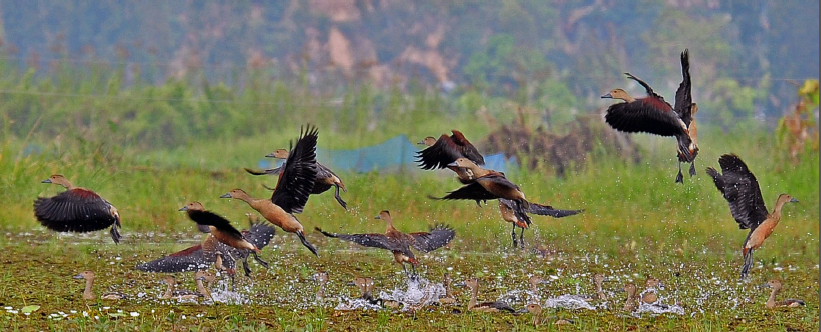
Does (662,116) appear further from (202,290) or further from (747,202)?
(202,290)

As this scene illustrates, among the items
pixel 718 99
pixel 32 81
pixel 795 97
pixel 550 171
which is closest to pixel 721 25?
pixel 718 99

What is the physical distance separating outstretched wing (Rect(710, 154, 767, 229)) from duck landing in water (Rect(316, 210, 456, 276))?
1.41 meters

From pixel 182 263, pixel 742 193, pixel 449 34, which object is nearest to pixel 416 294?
pixel 182 263

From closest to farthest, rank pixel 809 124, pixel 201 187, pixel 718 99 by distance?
pixel 201 187
pixel 809 124
pixel 718 99

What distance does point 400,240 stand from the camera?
605 centimetres

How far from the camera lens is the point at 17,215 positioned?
8.77 meters

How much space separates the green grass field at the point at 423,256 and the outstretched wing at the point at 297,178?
52 centimetres

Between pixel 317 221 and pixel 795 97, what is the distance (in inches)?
220

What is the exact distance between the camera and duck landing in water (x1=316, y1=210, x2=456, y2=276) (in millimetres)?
5875

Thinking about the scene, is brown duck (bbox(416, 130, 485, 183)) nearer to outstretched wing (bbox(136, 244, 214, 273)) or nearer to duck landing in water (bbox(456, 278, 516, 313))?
duck landing in water (bbox(456, 278, 516, 313))

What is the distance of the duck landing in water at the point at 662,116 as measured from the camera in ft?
19.7

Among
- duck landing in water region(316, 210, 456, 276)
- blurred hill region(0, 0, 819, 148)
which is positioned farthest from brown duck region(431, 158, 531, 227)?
blurred hill region(0, 0, 819, 148)

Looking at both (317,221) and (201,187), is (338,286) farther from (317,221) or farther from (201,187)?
(201,187)

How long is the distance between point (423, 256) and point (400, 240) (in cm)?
175
